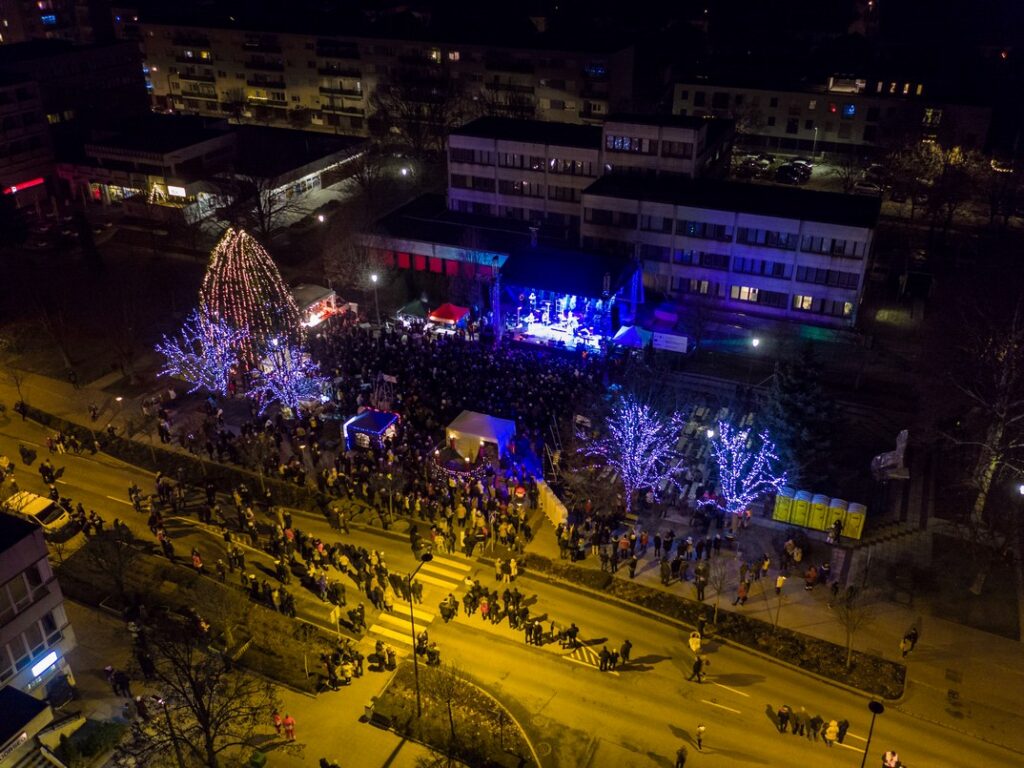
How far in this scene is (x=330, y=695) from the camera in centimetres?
2400

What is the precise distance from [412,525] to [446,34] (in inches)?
2443

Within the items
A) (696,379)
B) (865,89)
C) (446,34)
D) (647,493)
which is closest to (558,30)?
(446,34)

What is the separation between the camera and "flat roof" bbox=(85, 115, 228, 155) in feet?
205

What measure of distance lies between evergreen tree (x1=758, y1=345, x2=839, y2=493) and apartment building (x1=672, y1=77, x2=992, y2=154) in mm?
41648

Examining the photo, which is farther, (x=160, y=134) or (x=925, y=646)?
(x=160, y=134)

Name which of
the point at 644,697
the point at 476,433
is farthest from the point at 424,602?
the point at 644,697

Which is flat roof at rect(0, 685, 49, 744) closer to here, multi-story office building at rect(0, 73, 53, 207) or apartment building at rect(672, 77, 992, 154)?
multi-story office building at rect(0, 73, 53, 207)

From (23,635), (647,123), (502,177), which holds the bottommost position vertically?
(23,635)

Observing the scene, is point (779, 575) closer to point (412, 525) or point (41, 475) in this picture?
point (412, 525)

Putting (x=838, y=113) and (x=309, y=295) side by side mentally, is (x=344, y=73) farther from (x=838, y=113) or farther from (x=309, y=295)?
(x=838, y=113)

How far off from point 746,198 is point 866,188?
811 inches

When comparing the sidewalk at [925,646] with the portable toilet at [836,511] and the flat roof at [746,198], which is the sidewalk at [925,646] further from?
the flat roof at [746,198]

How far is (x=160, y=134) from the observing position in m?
65.9

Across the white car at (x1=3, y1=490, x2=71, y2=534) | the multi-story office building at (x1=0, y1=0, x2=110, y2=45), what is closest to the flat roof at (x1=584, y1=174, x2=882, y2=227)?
the white car at (x1=3, y1=490, x2=71, y2=534)
